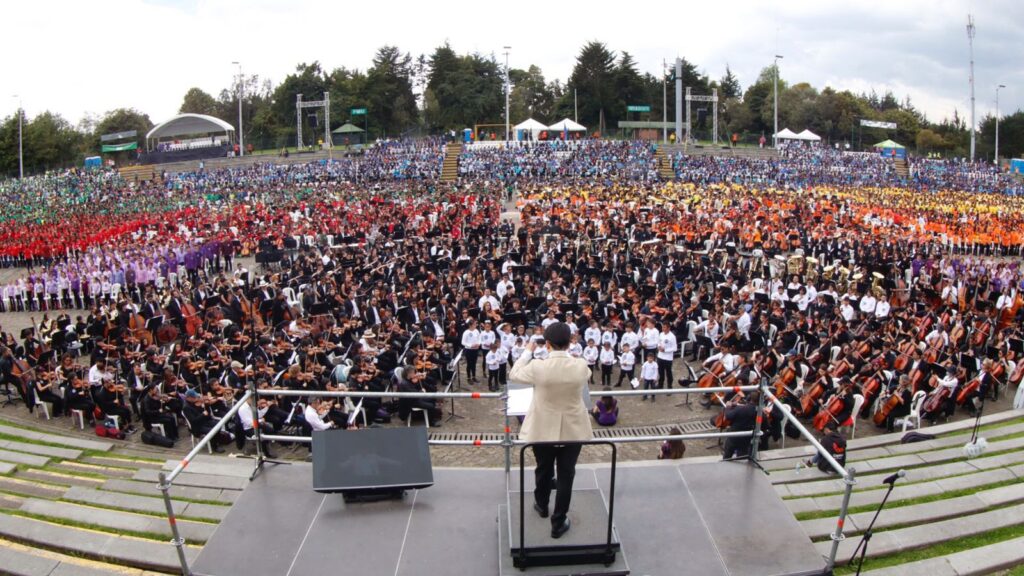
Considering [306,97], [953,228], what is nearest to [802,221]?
[953,228]

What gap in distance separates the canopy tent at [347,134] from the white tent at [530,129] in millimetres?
15839

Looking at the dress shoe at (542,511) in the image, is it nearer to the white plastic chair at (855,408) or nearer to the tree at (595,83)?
the white plastic chair at (855,408)

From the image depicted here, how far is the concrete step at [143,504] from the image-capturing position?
717 cm

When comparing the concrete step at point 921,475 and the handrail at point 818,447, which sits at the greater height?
the handrail at point 818,447

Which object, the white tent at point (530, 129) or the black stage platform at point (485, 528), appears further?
the white tent at point (530, 129)

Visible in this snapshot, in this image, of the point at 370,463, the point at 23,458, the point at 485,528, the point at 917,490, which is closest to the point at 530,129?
the point at 23,458

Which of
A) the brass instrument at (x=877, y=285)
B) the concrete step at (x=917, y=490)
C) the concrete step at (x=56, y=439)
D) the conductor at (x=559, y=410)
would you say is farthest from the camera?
the brass instrument at (x=877, y=285)

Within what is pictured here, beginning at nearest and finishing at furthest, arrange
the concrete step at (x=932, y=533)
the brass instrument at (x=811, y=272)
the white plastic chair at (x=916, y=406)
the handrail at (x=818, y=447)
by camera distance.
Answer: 1. the handrail at (x=818, y=447)
2. the concrete step at (x=932, y=533)
3. the white plastic chair at (x=916, y=406)
4. the brass instrument at (x=811, y=272)

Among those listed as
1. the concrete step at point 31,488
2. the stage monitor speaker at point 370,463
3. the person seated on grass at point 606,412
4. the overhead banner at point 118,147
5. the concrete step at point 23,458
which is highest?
the overhead banner at point 118,147

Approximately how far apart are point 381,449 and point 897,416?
31.8 ft

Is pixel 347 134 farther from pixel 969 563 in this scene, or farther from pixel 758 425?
pixel 969 563

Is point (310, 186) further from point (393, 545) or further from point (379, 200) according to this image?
point (393, 545)

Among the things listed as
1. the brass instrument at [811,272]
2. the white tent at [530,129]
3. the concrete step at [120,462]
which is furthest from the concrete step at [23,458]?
the white tent at [530,129]

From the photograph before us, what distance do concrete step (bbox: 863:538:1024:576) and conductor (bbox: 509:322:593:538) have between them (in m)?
2.86
